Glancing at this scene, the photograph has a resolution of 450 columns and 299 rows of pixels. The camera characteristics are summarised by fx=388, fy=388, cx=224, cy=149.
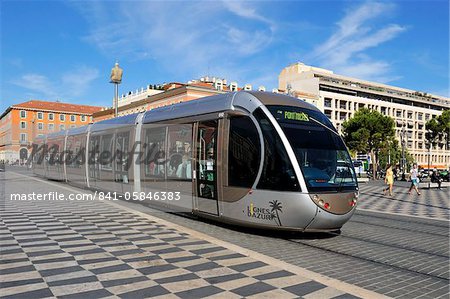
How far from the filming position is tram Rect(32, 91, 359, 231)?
7.90 metres

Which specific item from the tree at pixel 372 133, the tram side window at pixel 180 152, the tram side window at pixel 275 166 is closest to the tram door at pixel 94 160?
the tram side window at pixel 180 152

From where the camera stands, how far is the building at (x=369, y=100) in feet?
284

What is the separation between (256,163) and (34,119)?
104m

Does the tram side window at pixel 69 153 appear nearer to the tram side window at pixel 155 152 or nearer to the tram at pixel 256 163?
the tram side window at pixel 155 152

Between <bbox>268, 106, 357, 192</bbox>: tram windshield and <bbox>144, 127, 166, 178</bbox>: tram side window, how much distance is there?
461 centimetres

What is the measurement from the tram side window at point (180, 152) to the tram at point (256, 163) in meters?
0.03

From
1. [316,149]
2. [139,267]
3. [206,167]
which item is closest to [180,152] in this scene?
[206,167]

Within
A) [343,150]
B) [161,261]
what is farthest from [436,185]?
[161,261]

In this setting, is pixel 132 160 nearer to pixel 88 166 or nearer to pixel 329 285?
pixel 88 166

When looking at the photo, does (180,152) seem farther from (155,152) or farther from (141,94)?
(141,94)

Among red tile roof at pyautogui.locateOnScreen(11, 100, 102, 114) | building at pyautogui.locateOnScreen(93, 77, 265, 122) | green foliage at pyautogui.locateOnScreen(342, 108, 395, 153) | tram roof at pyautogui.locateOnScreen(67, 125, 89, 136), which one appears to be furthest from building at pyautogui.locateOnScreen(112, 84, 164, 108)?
tram roof at pyautogui.locateOnScreen(67, 125, 89, 136)

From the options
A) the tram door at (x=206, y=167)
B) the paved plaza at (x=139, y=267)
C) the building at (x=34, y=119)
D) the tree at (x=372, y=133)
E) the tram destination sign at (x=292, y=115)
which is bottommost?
the paved plaza at (x=139, y=267)

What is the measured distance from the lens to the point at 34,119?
9981cm

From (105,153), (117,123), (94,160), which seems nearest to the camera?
(117,123)
